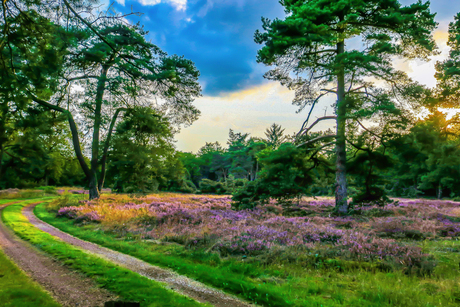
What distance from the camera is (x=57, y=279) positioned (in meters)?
5.93

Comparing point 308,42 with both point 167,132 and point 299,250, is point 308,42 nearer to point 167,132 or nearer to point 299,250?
point 299,250

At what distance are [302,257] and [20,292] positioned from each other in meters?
6.54

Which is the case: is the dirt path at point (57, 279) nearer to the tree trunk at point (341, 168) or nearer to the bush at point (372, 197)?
the tree trunk at point (341, 168)

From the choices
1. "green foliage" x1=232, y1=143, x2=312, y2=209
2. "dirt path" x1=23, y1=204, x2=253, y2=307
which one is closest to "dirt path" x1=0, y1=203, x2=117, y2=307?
"dirt path" x1=23, y1=204, x2=253, y2=307

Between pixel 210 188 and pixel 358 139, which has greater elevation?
pixel 358 139

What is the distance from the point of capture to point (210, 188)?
5097 cm

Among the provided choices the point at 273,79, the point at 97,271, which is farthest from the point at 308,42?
the point at 97,271

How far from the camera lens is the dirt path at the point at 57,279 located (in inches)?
193

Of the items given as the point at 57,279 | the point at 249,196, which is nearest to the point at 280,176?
the point at 249,196

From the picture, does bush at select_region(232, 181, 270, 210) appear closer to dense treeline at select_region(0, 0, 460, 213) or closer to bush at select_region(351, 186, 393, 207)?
dense treeline at select_region(0, 0, 460, 213)

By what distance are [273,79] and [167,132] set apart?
1408 centimetres

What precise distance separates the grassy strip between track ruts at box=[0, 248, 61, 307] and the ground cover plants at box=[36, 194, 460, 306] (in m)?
2.79

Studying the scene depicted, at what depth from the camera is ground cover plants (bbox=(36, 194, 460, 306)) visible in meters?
5.07

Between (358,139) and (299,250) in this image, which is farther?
(358,139)
